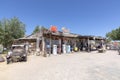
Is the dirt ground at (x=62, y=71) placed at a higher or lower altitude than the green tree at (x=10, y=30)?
lower

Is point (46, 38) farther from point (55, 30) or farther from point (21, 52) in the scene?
point (21, 52)

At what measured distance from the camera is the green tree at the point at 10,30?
38656mm

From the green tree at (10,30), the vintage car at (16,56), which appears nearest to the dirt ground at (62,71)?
the vintage car at (16,56)

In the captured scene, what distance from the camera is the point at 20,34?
42.1m

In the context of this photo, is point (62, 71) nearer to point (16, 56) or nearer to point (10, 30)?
point (16, 56)

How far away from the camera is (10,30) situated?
40.5 m

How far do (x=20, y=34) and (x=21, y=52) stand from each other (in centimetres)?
2554

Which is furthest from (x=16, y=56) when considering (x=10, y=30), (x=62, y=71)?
(x=10, y=30)

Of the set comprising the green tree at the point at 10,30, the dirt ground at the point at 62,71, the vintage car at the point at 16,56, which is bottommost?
the dirt ground at the point at 62,71

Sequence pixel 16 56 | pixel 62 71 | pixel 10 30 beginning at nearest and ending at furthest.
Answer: pixel 62 71 → pixel 16 56 → pixel 10 30

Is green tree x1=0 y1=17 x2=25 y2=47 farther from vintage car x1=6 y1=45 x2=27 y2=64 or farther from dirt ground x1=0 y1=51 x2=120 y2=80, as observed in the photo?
dirt ground x1=0 y1=51 x2=120 y2=80

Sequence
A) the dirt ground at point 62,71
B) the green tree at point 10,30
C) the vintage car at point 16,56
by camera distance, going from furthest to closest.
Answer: the green tree at point 10,30 → the vintage car at point 16,56 → the dirt ground at point 62,71

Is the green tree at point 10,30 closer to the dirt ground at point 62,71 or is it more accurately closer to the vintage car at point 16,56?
the vintage car at point 16,56

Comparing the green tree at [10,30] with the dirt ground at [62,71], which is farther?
the green tree at [10,30]
